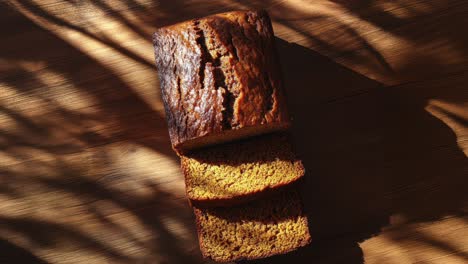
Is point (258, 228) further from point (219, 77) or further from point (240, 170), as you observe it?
point (219, 77)

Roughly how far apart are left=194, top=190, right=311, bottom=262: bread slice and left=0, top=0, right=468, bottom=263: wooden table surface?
0.92ft

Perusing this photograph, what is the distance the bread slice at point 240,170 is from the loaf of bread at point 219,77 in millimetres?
129

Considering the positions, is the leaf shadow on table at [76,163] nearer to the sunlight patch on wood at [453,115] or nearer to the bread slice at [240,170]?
the bread slice at [240,170]

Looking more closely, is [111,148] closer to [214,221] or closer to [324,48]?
[214,221]

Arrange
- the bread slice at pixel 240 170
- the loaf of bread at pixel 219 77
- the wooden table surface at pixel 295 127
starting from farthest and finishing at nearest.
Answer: the wooden table surface at pixel 295 127 < the bread slice at pixel 240 170 < the loaf of bread at pixel 219 77

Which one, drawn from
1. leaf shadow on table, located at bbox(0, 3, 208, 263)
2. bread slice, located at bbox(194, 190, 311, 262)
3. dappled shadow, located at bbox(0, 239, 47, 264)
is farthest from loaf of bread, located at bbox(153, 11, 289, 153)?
dappled shadow, located at bbox(0, 239, 47, 264)

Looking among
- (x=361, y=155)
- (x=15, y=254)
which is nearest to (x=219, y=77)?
(x=361, y=155)

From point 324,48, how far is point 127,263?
134cm

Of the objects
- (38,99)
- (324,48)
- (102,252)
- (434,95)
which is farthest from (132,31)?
(434,95)

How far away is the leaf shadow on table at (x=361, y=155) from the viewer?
2062 mm

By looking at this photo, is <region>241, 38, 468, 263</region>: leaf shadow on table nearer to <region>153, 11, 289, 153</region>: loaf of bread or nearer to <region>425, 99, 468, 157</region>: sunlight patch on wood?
<region>425, 99, 468, 157</region>: sunlight patch on wood

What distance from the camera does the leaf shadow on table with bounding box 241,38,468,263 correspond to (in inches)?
81.2

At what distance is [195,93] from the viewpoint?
1.64 metres

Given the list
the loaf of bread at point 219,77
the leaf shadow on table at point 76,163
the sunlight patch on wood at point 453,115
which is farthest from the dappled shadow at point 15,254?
the sunlight patch on wood at point 453,115
